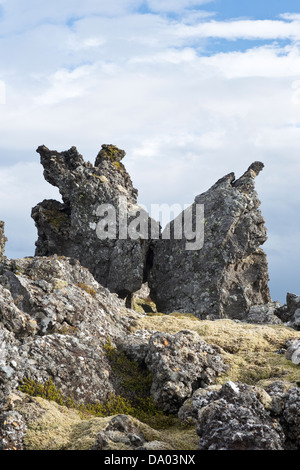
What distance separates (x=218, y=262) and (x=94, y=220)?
34.4ft

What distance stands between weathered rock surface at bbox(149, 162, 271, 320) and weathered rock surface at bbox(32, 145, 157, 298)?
7.24 ft

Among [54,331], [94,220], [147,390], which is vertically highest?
[94,220]

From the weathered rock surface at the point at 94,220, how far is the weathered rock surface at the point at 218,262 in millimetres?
2206

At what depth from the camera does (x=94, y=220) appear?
41156 mm

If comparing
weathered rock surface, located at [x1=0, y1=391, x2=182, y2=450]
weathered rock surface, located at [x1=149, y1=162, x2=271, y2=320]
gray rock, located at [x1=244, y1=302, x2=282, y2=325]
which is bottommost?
weathered rock surface, located at [x1=0, y1=391, x2=182, y2=450]

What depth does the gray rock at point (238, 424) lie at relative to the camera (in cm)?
1186

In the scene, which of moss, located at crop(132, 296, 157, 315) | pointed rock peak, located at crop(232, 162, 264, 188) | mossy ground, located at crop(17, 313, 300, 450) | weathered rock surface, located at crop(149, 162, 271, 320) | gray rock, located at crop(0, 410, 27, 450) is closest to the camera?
gray rock, located at crop(0, 410, 27, 450)

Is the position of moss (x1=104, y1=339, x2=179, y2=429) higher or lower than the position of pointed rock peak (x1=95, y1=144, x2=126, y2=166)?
lower

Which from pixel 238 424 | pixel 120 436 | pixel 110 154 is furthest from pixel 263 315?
pixel 120 436

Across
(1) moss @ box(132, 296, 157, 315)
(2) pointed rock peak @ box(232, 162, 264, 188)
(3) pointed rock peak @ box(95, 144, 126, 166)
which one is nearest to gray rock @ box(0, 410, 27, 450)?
(1) moss @ box(132, 296, 157, 315)

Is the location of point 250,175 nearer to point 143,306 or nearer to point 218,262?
point 218,262

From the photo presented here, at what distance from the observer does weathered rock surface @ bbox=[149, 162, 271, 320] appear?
1512 inches

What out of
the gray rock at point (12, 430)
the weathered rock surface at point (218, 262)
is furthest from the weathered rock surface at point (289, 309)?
the gray rock at point (12, 430)

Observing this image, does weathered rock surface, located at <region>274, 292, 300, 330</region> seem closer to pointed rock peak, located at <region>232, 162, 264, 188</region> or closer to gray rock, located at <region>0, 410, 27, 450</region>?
pointed rock peak, located at <region>232, 162, 264, 188</region>
